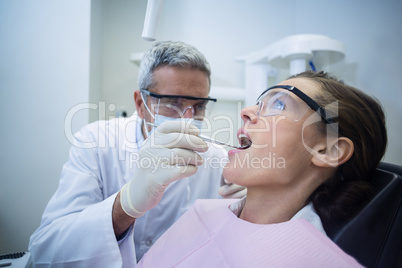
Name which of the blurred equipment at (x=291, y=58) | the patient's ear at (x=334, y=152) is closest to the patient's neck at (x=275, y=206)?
the patient's ear at (x=334, y=152)

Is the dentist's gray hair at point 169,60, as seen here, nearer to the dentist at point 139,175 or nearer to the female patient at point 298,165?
the dentist at point 139,175

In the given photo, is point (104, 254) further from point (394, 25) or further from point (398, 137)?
point (394, 25)

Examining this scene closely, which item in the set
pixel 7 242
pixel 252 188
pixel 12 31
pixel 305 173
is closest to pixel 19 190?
pixel 7 242

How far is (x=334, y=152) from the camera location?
0.86 metres

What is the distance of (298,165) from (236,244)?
367 mm

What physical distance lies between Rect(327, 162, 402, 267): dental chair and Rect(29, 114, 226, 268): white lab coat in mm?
836

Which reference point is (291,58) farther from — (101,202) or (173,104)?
(101,202)

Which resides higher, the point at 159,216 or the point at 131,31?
the point at 131,31

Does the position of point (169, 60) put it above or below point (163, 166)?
above

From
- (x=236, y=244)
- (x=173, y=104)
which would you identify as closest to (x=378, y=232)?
(x=236, y=244)

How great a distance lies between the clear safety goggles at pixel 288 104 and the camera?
0.86 metres

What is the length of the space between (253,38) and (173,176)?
186 cm

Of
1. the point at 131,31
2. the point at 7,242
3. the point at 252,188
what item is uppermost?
the point at 131,31

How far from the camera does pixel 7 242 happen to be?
1719mm
